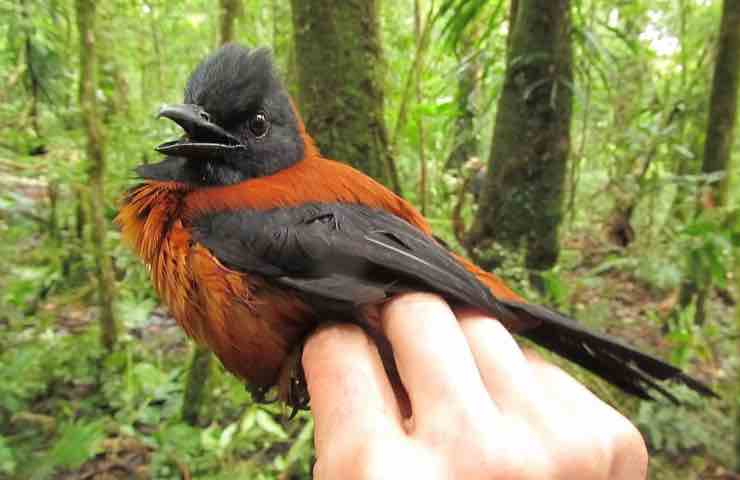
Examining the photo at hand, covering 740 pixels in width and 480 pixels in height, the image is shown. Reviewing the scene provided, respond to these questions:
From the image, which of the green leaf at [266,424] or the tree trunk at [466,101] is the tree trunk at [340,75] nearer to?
the green leaf at [266,424]

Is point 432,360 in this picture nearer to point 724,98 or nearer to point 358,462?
point 358,462

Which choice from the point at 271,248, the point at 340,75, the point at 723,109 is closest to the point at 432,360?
the point at 271,248

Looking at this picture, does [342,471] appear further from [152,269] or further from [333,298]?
[152,269]

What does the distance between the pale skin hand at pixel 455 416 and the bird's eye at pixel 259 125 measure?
35.2 inches

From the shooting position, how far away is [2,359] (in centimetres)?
251

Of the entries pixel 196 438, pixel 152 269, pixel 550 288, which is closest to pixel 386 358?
pixel 152 269

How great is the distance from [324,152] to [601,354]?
1.51m

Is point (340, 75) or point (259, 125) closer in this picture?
point (259, 125)

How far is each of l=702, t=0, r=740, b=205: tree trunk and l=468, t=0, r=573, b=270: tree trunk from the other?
1.16 meters

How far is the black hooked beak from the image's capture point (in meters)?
1.56

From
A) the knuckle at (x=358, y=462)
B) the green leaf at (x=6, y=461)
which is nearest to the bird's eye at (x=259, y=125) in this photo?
the knuckle at (x=358, y=462)

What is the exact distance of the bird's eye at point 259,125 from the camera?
1.76 metres

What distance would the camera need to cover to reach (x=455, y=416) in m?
0.89

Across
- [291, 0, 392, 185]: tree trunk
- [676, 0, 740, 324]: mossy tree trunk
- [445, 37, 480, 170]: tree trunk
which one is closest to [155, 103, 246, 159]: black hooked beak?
[291, 0, 392, 185]: tree trunk
